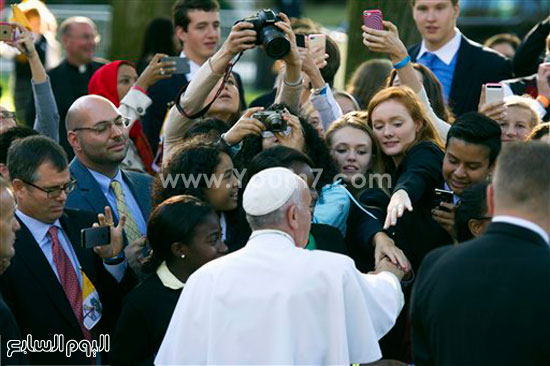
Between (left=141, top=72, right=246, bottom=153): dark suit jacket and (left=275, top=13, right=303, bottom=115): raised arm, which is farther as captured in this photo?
(left=141, top=72, right=246, bottom=153): dark suit jacket

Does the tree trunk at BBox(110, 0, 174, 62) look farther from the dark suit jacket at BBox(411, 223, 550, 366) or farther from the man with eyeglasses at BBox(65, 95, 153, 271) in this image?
the dark suit jacket at BBox(411, 223, 550, 366)

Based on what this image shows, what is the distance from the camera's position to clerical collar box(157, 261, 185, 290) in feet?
18.4

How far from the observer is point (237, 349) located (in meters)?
4.73

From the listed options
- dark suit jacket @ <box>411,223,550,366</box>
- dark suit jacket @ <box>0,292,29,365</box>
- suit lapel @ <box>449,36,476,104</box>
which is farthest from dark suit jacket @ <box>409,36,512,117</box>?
dark suit jacket @ <box>0,292,29,365</box>

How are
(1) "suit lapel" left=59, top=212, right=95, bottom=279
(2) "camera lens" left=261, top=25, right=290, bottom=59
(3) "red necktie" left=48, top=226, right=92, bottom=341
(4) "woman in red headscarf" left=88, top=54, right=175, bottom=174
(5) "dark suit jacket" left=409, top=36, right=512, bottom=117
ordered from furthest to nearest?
(5) "dark suit jacket" left=409, top=36, right=512, bottom=117 → (4) "woman in red headscarf" left=88, top=54, right=175, bottom=174 → (2) "camera lens" left=261, top=25, right=290, bottom=59 → (1) "suit lapel" left=59, top=212, right=95, bottom=279 → (3) "red necktie" left=48, top=226, right=92, bottom=341

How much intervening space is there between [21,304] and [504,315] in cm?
278

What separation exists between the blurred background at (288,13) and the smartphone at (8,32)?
331 cm

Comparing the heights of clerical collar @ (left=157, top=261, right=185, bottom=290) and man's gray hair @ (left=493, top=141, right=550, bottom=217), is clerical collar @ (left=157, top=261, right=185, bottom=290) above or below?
below

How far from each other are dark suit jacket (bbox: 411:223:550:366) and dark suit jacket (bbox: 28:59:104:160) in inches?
224

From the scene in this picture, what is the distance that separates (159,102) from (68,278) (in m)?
2.78

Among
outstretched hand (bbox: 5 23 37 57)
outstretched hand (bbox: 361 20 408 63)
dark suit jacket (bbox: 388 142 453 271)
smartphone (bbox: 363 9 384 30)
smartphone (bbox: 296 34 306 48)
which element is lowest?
dark suit jacket (bbox: 388 142 453 271)

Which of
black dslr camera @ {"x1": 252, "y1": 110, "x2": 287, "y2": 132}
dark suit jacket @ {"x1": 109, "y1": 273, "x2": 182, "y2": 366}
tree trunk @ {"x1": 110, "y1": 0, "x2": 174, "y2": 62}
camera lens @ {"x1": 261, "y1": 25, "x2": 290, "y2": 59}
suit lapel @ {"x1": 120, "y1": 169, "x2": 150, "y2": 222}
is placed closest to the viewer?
dark suit jacket @ {"x1": 109, "y1": 273, "x2": 182, "y2": 366}

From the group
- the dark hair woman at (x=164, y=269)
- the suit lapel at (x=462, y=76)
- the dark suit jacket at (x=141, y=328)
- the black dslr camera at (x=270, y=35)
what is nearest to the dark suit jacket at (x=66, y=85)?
the black dslr camera at (x=270, y=35)

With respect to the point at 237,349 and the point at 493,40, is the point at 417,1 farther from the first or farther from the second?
the point at 237,349
